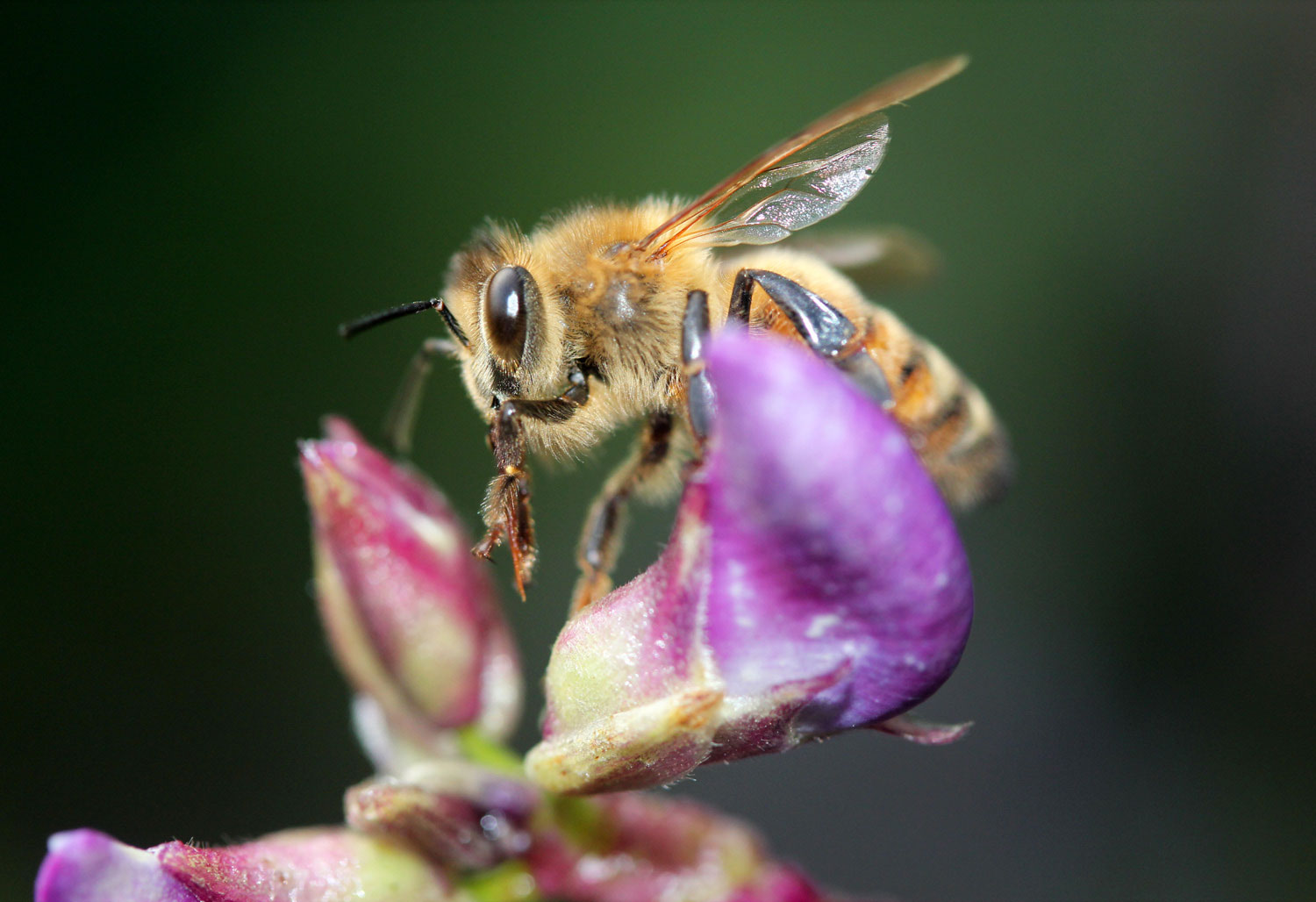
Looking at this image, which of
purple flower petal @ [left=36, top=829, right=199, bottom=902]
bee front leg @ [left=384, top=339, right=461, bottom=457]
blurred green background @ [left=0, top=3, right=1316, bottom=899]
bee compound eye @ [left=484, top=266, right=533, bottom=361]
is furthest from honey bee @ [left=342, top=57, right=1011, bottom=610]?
blurred green background @ [left=0, top=3, right=1316, bottom=899]

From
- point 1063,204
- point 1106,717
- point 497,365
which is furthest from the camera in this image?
point 1063,204

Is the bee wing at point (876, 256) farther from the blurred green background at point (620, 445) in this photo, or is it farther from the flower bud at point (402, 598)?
the blurred green background at point (620, 445)

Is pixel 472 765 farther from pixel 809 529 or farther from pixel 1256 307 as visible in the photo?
pixel 1256 307

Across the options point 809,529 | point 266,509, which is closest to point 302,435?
point 266,509

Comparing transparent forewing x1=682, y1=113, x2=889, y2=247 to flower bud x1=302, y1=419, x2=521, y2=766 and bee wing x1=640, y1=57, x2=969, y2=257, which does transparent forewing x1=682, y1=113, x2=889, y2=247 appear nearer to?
bee wing x1=640, y1=57, x2=969, y2=257

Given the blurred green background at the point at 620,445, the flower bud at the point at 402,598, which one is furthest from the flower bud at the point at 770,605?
the blurred green background at the point at 620,445

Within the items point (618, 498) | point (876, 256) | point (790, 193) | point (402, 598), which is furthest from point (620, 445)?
point (790, 193)
